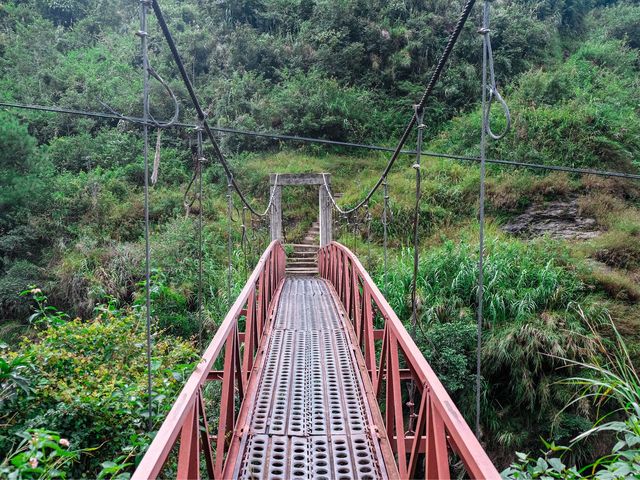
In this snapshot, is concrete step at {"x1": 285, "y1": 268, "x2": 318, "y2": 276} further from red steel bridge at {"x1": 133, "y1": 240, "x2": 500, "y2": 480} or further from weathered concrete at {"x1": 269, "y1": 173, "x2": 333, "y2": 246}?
red steel bridge at {"x1": 133, "y1": 240, "x2": 500, "y2": 480}

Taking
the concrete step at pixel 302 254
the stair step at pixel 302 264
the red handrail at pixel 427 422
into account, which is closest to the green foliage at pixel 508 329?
the stair step at pixel 302 264

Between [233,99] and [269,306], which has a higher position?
[233,99]

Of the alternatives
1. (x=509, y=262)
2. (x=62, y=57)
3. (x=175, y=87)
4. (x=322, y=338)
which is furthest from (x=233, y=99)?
(x=322, y=338)

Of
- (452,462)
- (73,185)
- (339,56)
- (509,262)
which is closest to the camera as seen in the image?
(452,462)

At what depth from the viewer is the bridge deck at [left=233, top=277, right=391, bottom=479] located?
1.76 meters

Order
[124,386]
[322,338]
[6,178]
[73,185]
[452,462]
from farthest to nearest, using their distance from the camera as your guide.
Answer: [73,185] → [6,178] → [452,462] → [322,338] → [124,386]

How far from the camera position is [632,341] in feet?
16.9

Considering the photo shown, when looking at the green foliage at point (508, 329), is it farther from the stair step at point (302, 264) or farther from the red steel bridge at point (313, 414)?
the stair step at point (302, 264)

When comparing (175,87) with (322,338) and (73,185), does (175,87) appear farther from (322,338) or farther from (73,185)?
(322,338)

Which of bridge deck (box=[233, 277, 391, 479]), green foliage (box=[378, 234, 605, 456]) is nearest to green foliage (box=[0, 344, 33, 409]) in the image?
bridge deck (box=[233, 277, 391, 479])

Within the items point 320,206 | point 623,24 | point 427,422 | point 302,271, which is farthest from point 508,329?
point 623,24

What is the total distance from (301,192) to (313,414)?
347 inches

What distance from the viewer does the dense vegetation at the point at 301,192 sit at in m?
3.56

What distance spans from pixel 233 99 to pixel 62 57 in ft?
19.2
